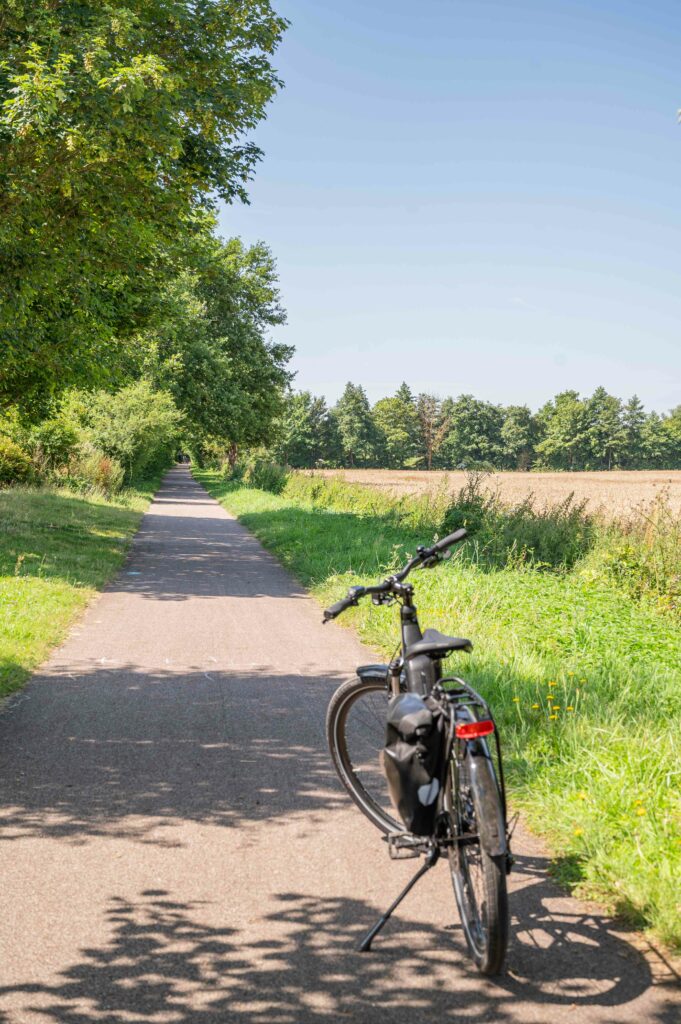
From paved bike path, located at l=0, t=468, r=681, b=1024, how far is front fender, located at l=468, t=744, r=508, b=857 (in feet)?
1.75

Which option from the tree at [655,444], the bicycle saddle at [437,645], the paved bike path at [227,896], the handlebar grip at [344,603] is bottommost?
the paved bike path at [227,896]

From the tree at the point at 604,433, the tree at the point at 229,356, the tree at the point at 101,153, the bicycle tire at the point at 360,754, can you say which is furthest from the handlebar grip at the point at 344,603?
the tree at the point at 604,433

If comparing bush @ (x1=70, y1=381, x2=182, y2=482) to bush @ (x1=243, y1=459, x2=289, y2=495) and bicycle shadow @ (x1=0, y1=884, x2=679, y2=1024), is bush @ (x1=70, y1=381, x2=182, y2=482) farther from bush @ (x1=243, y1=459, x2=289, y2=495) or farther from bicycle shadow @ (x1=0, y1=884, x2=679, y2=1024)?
bicycle shadow @ (x1=0, y1=884, x2=679, y2=1024)

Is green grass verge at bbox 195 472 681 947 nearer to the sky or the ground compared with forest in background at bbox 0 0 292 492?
nearer to the ground

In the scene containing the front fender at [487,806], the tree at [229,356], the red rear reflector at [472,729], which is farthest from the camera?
the tree at [229,356]

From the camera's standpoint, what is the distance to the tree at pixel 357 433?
12550 cm

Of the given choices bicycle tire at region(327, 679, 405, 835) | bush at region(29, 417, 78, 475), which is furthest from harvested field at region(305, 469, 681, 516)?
bush at region(29, 417, 78, 475)

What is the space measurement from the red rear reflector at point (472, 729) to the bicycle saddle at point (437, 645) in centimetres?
32

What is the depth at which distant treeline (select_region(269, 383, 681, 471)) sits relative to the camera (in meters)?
124

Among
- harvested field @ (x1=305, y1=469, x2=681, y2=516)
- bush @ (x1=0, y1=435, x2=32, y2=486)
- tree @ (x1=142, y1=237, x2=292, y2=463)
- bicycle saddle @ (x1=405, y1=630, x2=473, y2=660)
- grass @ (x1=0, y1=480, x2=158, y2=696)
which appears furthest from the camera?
tree @ (x1=142, y1=237, x2=292, y2=463)

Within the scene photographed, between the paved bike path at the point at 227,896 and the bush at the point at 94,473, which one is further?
the bush at the point at 94,473

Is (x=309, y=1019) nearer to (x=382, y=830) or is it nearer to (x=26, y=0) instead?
(x=382, y=830)

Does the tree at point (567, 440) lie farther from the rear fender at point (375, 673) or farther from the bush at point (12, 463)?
the rear fender at point (375, 673)

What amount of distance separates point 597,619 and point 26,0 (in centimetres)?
1063
